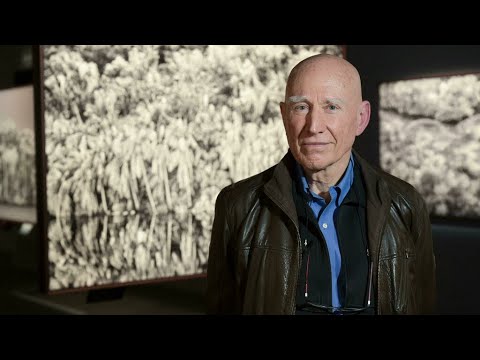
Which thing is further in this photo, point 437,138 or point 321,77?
point 437,138

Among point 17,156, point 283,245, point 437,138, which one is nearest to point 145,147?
point 17,156

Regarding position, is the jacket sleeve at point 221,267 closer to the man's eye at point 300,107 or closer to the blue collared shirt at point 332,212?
the blue collared shirt at point 332,212

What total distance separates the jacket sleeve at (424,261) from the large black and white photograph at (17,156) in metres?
4.13

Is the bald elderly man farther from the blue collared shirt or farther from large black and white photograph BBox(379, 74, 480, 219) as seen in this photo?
large black and white photograph BBox(379, 74, 480, 219)

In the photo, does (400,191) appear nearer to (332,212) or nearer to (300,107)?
(332,212)

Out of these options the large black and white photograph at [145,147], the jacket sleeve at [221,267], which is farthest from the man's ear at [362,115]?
the large black and white photograph at [145,147]

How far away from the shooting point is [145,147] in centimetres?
428

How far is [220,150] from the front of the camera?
4664mm

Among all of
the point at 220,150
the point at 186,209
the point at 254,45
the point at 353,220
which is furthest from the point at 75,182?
the point at 353,220

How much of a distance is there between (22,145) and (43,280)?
6.74 feet

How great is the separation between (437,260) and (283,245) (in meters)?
3.42

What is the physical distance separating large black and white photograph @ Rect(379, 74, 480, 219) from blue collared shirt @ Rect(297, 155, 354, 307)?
9.96ft

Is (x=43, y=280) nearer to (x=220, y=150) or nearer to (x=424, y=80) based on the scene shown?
(x=220, y=150)

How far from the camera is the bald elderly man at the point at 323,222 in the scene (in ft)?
5.73
